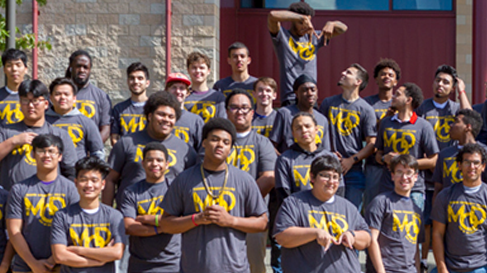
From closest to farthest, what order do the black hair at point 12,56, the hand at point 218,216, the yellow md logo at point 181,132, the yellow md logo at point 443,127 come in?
the hand at point 218,216
the yellow md logo at point 181,132
the black hair at point 12,56
the yellow md logo at point 443,127

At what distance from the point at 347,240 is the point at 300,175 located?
2.99ft

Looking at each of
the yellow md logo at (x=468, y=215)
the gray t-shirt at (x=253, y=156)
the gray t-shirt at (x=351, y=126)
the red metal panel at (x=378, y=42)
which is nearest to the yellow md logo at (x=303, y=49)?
the gray t-shirt at (x=351, y=126)

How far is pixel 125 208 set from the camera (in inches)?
208

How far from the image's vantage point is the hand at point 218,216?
4645 millimetres

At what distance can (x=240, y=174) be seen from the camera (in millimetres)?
4934

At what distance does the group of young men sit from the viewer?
193 inches

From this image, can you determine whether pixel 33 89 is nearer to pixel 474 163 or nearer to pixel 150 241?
pixel 150 241

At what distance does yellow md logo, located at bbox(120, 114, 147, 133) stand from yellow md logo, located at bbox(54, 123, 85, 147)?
63cm

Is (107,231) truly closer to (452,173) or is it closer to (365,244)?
(365,244)

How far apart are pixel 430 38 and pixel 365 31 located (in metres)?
1.19

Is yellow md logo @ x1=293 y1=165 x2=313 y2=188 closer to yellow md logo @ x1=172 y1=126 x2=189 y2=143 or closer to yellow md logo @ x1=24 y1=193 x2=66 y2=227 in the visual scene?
yellow md logo @ x1=172 y1=126 x2=189 y2=143

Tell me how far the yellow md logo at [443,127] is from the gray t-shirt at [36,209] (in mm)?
3875

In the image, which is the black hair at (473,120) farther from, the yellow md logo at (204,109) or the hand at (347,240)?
the yellow md logo at (204,109)

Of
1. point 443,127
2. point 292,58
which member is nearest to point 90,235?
point 292,58
